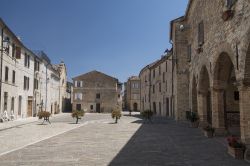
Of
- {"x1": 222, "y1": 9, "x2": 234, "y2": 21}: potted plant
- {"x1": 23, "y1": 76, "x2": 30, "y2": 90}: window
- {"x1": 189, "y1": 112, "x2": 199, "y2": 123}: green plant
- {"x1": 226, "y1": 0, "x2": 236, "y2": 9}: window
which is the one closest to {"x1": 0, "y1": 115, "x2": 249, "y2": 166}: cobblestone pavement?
{"x1": 222, "y1": 9, "x2": 234, "y2": 21}: potted plant

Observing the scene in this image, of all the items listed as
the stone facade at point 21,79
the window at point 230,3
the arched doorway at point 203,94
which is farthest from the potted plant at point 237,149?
the stone facade at point 21,79

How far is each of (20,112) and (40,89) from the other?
9127mm

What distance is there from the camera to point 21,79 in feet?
108

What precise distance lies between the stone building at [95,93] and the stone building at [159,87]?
34.8 feet

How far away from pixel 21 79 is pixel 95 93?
31.3 m

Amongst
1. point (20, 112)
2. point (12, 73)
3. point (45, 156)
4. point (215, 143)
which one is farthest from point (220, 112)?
point (20, 112)

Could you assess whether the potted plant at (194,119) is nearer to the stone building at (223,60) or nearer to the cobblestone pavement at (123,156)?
the stone building at (223,60)

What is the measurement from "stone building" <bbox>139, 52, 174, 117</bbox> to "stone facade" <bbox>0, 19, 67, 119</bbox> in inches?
604

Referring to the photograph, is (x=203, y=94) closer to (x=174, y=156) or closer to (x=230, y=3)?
(x=230, y=3)

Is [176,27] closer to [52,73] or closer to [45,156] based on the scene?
[45,156]

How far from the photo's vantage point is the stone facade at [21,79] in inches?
1059

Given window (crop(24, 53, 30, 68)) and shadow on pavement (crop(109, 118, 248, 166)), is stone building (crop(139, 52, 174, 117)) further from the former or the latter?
shadow on pavement (crop(109, 118, 248, 166))

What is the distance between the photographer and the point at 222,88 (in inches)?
544

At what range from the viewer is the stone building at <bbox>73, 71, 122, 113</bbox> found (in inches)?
2488
